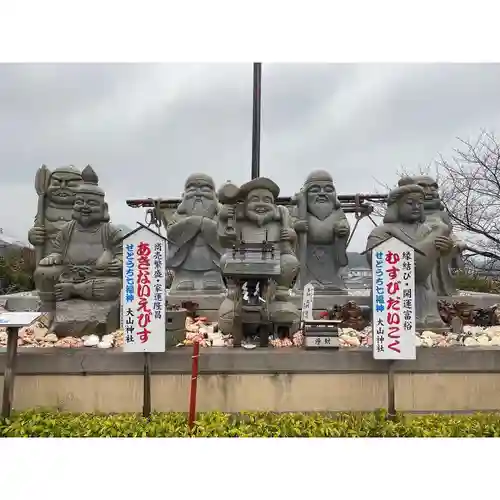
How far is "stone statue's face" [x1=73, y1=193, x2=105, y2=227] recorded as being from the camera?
17.5ft

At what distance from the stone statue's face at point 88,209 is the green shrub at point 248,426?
7.25ft

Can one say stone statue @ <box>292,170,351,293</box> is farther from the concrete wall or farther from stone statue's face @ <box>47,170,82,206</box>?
stone statue's face @ <box>47,170,82,206</box>

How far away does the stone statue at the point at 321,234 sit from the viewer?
7277mm

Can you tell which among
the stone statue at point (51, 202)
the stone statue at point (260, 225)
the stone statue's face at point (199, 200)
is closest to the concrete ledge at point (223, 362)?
the stone statue at point (260, 225)

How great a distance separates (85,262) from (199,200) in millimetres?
2946

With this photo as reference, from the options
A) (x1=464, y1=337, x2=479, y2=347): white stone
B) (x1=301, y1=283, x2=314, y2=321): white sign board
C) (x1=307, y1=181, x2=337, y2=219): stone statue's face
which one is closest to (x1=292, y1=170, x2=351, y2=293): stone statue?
(x1=307, y1=181, x2=337, y2=219): stone statue's face

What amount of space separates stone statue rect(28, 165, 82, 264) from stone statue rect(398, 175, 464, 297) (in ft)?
→ 15.4

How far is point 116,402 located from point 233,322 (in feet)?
4.19

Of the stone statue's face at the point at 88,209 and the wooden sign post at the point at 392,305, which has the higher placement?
the stone statue's face at the point at 88,209

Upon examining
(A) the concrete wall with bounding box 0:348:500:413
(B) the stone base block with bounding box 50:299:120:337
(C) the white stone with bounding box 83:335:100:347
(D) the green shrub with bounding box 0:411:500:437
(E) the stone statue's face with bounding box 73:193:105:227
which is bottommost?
(D) the green shrub with bounding box 0:411:500:437

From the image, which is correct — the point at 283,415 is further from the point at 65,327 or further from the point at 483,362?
the point at 65,327

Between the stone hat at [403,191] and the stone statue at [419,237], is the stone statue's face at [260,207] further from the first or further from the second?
the stone hat at [403,191]

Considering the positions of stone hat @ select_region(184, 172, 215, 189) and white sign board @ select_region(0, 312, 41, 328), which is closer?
white sign board @ select_region(0, 312, 41, 328)

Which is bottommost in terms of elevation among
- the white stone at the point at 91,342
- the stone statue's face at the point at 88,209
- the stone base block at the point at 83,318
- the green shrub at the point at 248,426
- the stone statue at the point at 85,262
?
the green shrub at the point at 248,426
